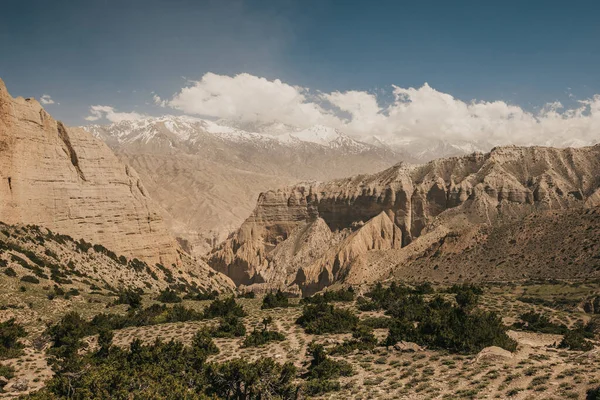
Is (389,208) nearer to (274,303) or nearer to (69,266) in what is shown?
(274,303)

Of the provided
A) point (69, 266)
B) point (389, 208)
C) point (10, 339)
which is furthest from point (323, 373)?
point (389, 208)

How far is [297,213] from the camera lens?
11025 centimetres

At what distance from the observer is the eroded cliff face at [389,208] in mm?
81188

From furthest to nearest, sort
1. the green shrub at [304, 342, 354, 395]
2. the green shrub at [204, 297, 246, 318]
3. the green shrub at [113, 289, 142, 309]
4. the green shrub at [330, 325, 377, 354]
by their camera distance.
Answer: the green shrub at [113, 289, 142, 309] < the green shrub at [204, 297, 246, 318] < the green shrub at [330, 325, 377, 354] < the green shrub at [304, 342, 354, 395]

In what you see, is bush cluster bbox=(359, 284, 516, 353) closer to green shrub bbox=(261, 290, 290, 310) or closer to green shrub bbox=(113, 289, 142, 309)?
green shrub bbox=(261, 290, 290, 310)

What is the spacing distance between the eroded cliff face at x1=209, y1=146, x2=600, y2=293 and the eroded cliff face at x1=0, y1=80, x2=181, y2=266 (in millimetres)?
31909

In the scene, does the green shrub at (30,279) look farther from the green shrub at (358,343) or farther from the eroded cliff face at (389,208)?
the eroded cliff face at (389,208)

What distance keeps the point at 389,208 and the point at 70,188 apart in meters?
63.8

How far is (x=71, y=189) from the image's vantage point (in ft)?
171

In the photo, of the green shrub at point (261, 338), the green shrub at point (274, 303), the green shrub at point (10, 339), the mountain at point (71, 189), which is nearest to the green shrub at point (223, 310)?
the green shrub at point (274, 303)

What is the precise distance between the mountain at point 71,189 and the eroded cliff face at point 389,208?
3096 cm

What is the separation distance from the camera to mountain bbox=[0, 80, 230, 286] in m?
47.2

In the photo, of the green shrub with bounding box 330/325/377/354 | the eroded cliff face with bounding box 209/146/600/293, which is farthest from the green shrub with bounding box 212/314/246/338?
the eroded cliff face with bounding box 209/146/600/293

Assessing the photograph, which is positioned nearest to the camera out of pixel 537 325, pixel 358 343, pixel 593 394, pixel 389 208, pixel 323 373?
pixel 593 394
